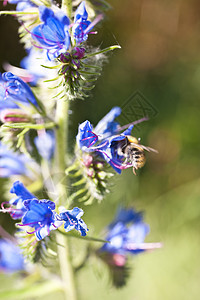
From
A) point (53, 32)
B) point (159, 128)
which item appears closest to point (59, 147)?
point (53, 32)

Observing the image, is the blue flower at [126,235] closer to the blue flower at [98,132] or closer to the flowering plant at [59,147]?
the flowering plant at [59,147]

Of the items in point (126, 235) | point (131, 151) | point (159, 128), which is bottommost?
point (159, 128)

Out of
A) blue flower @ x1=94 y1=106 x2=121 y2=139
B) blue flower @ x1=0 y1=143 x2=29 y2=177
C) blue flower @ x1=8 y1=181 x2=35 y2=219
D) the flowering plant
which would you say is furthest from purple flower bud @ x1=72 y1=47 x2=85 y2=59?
blue flower @ x1=0 y1=143 x2=29 y2=177

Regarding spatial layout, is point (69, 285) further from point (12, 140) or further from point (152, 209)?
point (152, 209)

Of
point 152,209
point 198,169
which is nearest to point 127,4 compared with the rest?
point 198,169

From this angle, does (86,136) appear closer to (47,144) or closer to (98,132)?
(98,132)

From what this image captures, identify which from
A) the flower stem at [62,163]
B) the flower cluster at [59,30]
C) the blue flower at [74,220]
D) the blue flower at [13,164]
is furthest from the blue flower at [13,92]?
the blue flower at [74,220]

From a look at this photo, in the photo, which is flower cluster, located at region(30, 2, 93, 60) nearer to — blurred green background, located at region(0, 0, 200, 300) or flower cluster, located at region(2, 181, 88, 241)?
flower cluster, located at region(2, 181, 88, 241)
